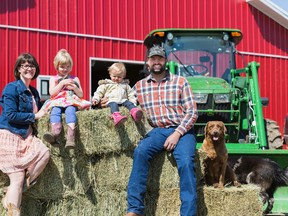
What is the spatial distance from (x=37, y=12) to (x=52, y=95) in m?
6.32

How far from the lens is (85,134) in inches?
229

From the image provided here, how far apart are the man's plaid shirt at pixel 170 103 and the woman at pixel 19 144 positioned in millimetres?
1165

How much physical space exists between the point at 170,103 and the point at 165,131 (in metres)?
0.30

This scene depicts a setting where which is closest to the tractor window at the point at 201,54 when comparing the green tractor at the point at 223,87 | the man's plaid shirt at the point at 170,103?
the green tractor at the point at 223,87

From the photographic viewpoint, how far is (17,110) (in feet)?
18.1

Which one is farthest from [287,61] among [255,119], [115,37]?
[255,119]

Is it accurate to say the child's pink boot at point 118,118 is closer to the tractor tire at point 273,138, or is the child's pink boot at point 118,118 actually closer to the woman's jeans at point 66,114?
the woman's jeans at point 66,114

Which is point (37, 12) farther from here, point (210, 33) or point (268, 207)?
point (268, 207)

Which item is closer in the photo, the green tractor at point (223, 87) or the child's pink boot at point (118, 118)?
the child's pink boot at point (118, 118)

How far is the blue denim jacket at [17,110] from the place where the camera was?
5.45 m

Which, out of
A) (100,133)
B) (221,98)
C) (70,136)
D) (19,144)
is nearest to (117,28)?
(221,98)

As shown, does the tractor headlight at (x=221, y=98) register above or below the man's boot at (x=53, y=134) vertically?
above

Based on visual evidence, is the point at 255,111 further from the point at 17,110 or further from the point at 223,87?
the point at 17,110

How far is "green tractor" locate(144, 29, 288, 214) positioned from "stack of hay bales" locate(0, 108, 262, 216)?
1.36 metres
